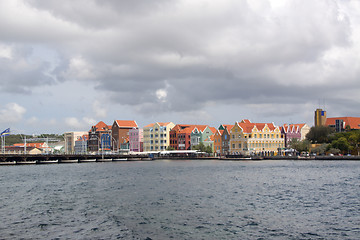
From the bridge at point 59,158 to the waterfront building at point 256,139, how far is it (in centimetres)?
3934

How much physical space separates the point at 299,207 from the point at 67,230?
2195cm

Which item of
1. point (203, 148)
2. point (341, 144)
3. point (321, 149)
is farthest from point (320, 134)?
point (203, 148)

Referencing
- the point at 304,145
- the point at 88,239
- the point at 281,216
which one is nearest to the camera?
the point at 88,239

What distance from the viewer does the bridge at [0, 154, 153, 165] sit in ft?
484

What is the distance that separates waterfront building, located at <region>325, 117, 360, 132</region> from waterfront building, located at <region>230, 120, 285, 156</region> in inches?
1170

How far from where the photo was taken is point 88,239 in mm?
27906

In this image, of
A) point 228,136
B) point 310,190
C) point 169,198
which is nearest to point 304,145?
point 228,136

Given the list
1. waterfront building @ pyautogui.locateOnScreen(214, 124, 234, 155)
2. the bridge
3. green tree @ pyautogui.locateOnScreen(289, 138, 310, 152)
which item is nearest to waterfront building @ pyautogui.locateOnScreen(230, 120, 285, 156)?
waterfront building @ pyautogui.locateOnScreen(214, 124, 234, 155)

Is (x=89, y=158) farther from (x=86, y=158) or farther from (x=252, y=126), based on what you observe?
(x=252, y=126)

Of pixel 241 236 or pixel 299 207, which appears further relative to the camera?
pixel 299 207

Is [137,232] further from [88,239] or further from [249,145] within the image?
[249,145]

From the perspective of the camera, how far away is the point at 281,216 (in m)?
35.6

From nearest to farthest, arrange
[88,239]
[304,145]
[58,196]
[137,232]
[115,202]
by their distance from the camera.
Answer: [88,239], [137,232], [115,202], [58,196], [304,145]

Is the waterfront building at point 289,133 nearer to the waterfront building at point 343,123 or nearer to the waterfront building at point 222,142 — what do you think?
the waterfront building at point 343,123
